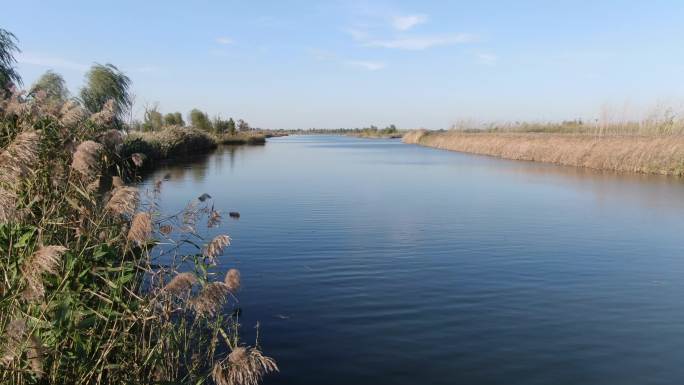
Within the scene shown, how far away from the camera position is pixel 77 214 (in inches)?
182

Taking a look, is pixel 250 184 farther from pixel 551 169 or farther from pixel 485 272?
pixel 551 169

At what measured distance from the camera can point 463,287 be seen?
750 centimetres

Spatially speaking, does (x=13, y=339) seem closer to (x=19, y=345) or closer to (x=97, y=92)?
(x=19, y=345)

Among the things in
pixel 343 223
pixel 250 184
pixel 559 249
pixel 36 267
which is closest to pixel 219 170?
pixel 250 184

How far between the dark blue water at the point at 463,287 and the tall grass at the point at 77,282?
146 centimetres

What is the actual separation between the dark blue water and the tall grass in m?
1.46

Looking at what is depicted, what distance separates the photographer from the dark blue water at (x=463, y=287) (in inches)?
205

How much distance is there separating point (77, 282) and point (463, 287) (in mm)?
5163

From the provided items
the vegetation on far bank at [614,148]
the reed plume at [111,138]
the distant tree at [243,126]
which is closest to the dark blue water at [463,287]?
the reed plume at [111,138]

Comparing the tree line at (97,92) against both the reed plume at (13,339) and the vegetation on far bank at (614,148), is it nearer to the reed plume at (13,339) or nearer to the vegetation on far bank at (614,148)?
the reed plume at (13,339)

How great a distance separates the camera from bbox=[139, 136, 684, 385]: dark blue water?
5199mm

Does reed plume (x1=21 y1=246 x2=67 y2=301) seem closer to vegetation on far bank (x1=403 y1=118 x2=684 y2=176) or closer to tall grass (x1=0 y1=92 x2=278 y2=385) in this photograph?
tall grass (x1=0 y1=92 x2=278 y2=385)

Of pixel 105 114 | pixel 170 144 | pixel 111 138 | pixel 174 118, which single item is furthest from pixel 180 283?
pixel 174 118

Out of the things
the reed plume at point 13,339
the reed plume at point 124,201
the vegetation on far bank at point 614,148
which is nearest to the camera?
the reed plume at point 13,339
